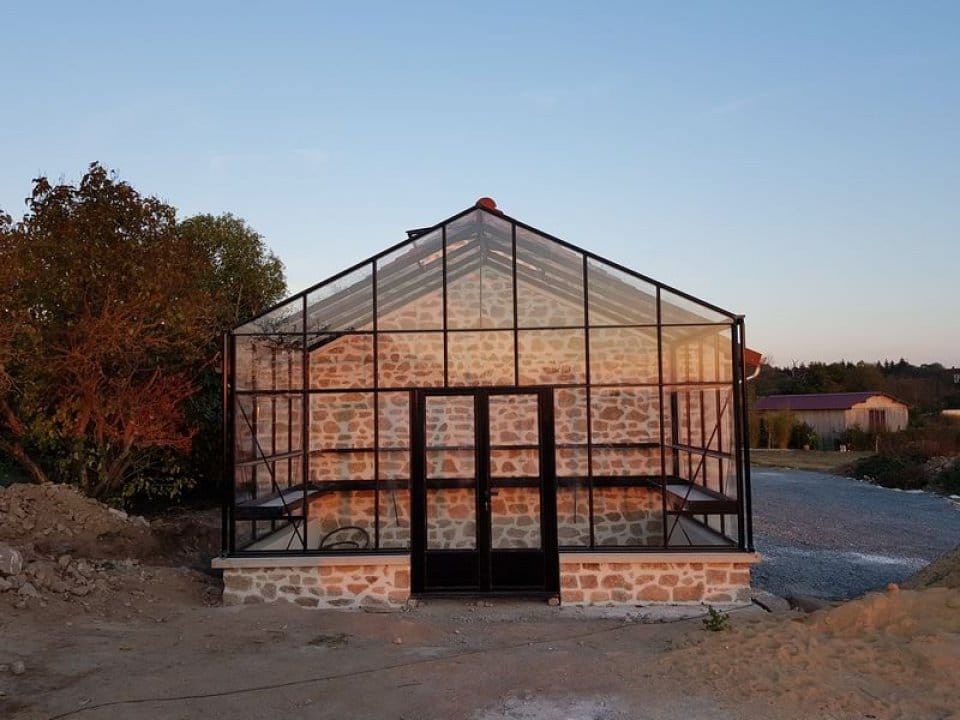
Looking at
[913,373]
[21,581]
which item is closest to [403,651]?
[21,581]

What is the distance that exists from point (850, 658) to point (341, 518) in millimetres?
6343

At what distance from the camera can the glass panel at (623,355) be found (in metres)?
9.77

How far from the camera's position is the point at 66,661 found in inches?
226

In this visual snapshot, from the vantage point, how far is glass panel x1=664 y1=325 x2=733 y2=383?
7930 millimetres

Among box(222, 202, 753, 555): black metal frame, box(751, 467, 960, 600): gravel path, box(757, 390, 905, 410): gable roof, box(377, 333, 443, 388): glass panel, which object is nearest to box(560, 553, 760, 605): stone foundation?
box(222, 202, 753, 555): black metal frame

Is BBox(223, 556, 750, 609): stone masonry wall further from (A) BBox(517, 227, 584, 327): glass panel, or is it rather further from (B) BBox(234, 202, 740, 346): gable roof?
(A) BBox(517, 227, 584, 327): glass panel

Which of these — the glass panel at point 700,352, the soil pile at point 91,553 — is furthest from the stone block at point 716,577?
the soil pile at point 91,553

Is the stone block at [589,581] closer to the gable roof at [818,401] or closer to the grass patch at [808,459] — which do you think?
the grass patch at [808,459]

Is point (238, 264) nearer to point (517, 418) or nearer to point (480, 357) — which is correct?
point (480, 357)

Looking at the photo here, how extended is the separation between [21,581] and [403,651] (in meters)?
3.52

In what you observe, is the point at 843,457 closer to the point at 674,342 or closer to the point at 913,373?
the point at 674,342

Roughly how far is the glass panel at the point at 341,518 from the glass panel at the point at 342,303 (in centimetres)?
230

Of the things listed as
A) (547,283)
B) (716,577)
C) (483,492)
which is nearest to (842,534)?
(716,577)

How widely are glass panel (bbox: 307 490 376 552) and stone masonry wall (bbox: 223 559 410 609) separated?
167cm
